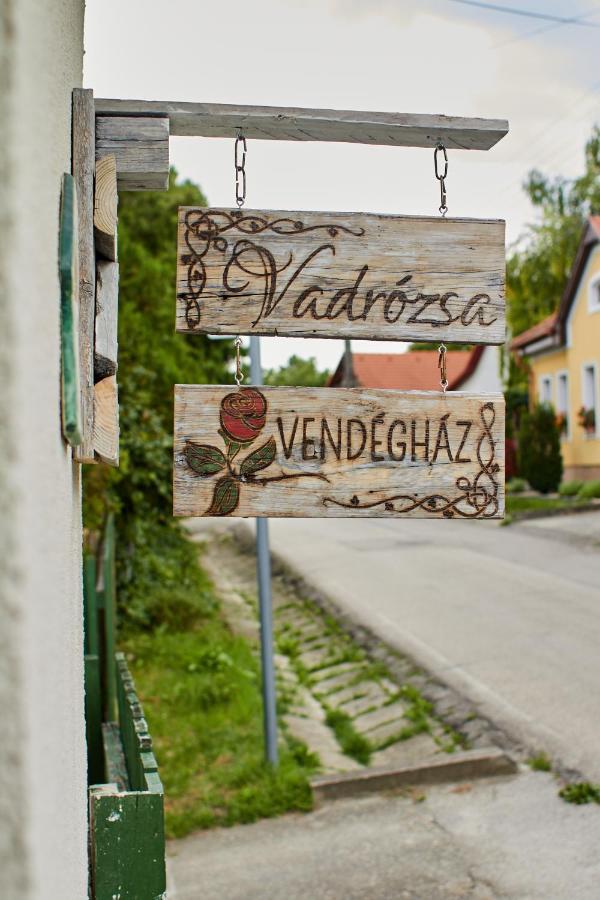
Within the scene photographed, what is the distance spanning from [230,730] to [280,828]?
4.23ft

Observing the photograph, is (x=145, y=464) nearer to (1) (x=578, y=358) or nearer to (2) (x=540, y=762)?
(2) (x=540, y=762)

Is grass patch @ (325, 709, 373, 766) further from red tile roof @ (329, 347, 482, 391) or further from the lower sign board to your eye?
red tile roof @ (329, 347, 482, 391)

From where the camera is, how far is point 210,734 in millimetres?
6449

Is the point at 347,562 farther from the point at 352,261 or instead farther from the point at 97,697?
the point at 352,261

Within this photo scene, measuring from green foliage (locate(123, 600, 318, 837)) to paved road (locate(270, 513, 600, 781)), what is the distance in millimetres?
1511

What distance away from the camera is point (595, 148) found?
2923 centimetres

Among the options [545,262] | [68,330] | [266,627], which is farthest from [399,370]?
[68,330]

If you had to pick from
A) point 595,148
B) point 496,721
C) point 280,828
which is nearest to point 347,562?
point 496,721

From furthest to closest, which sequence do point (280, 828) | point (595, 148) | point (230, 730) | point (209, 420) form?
point (595, 148) → point (230, 730) → point (280, 828) → point (209, 420)

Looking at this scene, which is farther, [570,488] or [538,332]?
[538,332]

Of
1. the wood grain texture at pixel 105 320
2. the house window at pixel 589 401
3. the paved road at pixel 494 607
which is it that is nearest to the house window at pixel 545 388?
the house window at pixel 589 401

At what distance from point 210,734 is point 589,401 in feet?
59.5

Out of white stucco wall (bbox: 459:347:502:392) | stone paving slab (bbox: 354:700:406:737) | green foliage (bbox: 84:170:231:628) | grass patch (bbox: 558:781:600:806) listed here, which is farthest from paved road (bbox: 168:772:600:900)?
white stucco wall (bbox: 459:347:502:392)

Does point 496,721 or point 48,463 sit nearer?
point 48,463
